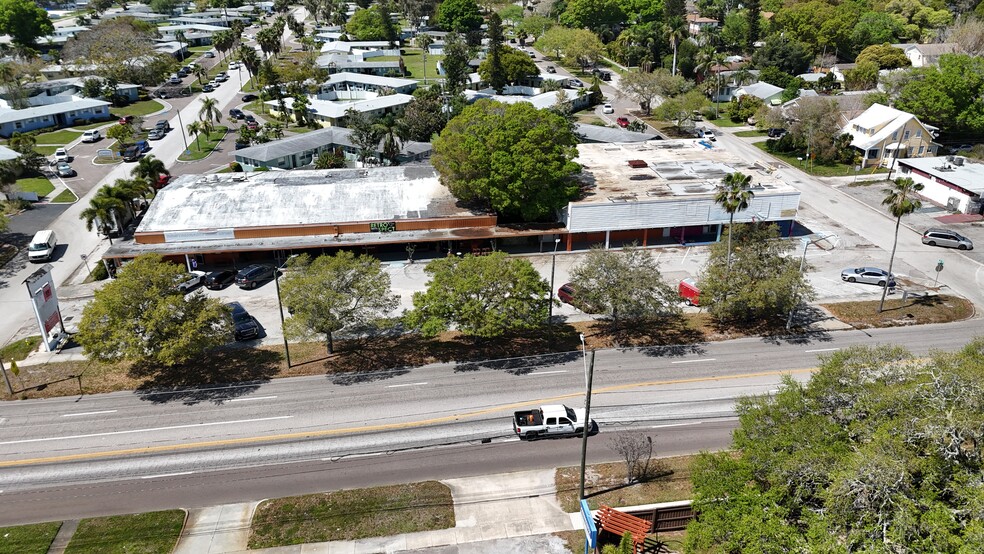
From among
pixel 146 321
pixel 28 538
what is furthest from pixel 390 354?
pixel 28 538

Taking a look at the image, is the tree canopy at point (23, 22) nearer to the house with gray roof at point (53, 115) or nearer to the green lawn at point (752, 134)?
the house with gray roof at point (53, 115)

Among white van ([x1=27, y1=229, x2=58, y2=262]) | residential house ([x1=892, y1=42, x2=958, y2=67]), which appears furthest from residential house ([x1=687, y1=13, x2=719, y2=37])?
white van ([x1=27, y1=229, x2=58, y2=262])

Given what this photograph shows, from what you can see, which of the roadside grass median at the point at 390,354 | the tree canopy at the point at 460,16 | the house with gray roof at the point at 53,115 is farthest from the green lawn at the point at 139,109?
the roadside grass median at the point at 390,354

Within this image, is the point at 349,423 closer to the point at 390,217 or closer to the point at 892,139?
the point at 390,217

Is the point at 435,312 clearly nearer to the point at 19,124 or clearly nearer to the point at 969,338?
the point at 969,338

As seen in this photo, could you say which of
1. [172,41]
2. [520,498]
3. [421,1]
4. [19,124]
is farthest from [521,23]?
[520,498]

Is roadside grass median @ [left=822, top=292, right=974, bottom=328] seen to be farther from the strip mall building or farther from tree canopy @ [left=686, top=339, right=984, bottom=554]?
tree canopy @ [left=686, top=339, right=984, bottom=554]
